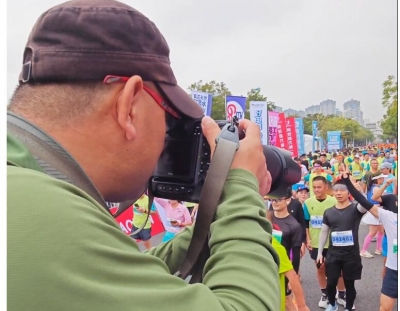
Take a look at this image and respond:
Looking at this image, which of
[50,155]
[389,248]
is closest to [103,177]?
[50,155]

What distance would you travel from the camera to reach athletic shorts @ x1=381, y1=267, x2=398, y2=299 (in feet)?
13.0

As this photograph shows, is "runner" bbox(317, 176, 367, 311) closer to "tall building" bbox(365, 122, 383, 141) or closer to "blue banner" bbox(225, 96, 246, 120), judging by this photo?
"blue banner" bbox(225, 96, 246, 120)

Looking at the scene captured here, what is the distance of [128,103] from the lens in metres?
0.74

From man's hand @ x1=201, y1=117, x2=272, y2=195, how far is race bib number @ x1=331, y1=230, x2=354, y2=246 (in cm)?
420

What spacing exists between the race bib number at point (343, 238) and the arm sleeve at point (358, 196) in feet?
1.27

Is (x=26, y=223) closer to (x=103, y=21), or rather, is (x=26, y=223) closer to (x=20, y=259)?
(x=20, y=259)

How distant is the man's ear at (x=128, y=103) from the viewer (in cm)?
73

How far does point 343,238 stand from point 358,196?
0.58 meters

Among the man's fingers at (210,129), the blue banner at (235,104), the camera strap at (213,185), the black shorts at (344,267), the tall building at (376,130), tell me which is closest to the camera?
the camera strap at (213,185)

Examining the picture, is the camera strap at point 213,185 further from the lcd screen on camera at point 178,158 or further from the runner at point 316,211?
the runner at point 316,211

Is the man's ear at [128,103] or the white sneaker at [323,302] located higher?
the man's ear at [128,103]

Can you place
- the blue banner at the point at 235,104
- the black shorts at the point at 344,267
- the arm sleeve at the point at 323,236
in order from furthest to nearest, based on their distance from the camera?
the blue banner at the point at 235,104
the arm sleeve at the point at 323,236
the black shorts at the point at 344,267

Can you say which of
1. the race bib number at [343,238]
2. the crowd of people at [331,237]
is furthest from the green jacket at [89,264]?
the race bib number at [343,238]

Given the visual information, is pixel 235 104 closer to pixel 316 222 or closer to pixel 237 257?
pixel 316 222
